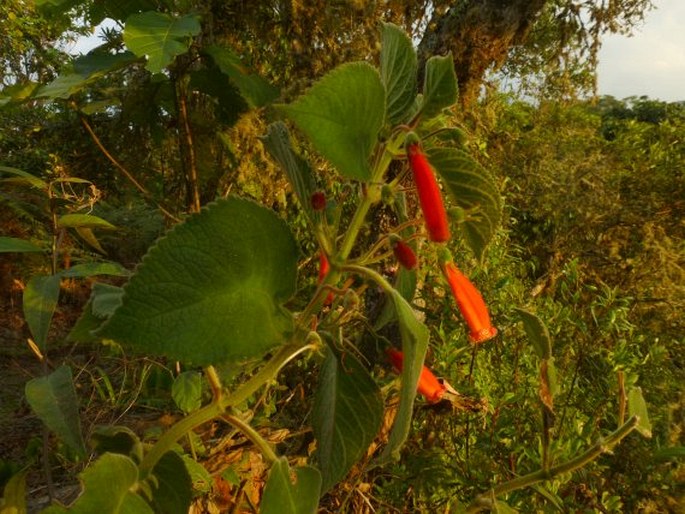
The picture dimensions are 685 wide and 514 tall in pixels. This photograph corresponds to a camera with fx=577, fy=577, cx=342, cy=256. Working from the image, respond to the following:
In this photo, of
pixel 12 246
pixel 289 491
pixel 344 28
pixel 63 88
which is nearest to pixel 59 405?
pixel 12 246

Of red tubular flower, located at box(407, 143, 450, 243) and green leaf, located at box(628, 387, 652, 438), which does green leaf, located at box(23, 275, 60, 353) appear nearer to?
red tubular flower, located at box(407, 143, 450, 243)

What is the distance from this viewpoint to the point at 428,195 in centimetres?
49

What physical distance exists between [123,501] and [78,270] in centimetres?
48

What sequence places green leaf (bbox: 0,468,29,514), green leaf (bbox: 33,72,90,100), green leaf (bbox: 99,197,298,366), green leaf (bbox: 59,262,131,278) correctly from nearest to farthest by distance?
green leaf (bbox: 99,197,298,366)
green leaf (bbox: 0,468,29,514)
green leaf (bbox: 59,262,131,278)
green leaf (bbox: 33,72,90,100)

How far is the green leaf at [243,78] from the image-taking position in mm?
1355

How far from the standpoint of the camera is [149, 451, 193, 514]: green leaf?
59 centimetres

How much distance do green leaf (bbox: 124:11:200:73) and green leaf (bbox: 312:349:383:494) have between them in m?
0.81

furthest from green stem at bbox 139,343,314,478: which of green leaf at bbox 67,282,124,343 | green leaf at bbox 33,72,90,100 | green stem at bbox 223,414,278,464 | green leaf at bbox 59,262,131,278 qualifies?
green leaf at bbox 33,72,90,100

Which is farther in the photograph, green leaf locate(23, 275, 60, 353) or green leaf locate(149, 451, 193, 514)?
green leaf locate(23, 275, 60, 353)

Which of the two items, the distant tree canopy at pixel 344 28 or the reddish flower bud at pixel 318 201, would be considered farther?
the distant tree canopy at pixel 344 28

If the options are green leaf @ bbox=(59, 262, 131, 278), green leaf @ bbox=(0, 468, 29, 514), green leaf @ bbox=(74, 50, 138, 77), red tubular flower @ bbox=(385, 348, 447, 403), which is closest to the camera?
red tubular flower @ bbox=(385, 348, 447, 403)

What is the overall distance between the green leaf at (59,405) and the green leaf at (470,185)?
0.47m

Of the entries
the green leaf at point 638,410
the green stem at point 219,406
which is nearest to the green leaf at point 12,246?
the green stem at point 219,406

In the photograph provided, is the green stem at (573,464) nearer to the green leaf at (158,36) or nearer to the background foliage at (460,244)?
the background foliage at (460,244)
